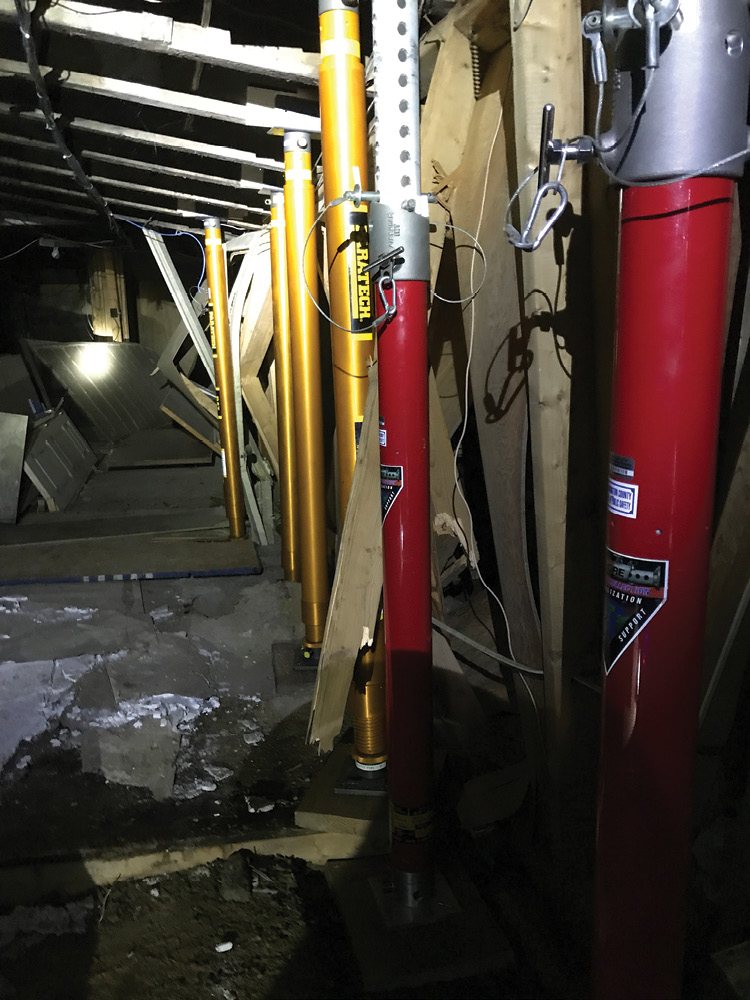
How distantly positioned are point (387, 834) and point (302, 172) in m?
Result: 2.72

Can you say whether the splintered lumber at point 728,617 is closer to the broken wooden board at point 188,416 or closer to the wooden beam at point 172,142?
the wooden beam at point 172,142

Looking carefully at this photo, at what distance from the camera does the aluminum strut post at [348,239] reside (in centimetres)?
185

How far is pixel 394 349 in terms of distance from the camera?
4.75ft

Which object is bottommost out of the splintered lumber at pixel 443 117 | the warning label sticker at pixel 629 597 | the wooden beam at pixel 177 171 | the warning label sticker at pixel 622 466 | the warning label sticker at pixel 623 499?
the warning label sticker at pixel 629 597

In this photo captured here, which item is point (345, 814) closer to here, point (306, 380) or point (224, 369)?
point (306, 380)

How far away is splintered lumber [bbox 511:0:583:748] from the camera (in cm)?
130

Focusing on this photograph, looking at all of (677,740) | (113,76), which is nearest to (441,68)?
(677,740)

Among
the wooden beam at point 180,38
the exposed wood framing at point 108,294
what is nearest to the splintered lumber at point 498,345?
the wooden beam at point 180,38

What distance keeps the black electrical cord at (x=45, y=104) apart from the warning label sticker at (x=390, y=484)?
2.27 metres

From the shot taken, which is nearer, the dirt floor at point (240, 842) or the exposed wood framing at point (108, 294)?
the dirt floor at point (240, 842)

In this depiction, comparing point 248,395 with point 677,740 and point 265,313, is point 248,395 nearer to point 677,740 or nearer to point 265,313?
point 265,313

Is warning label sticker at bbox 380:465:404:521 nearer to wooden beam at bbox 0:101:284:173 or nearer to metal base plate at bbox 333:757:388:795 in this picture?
metal base plate at bbox 333:757:388:795

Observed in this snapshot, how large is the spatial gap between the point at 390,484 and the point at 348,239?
796mm

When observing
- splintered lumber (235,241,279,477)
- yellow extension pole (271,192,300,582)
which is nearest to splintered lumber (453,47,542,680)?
yellow extension pole (271,192,300,582)
